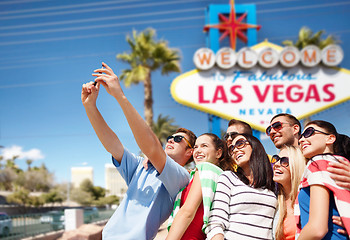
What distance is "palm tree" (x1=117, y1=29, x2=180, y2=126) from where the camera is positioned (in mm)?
20406

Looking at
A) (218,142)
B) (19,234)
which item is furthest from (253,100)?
(218,142)

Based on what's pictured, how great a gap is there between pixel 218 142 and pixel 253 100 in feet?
41.4

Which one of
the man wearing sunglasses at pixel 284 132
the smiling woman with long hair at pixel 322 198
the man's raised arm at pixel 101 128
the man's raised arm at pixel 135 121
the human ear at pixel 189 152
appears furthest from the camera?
the man wearing sunglasses at pixel 284 132

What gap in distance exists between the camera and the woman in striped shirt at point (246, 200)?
2234 millimetres

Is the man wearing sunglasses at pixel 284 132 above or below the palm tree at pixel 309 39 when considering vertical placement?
below

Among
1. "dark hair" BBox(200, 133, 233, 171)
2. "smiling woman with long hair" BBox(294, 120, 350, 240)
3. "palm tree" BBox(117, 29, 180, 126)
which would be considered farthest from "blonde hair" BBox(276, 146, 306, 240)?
"palm tree" BBox(117, 29, 180, 126)

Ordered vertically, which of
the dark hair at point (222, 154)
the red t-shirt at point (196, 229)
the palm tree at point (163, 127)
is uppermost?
the palm tree at point (163, 127)

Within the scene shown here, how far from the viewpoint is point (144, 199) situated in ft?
8.07

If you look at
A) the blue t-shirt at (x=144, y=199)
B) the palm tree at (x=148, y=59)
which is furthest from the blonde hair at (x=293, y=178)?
the palm tree at (x=148, y=59)

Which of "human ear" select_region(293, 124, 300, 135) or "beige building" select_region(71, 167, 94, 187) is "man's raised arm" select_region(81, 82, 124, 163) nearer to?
"human ear" select_region(293, 124, 300, 135)

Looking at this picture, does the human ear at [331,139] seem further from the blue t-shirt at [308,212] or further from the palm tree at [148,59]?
the palm tree at [148,59]

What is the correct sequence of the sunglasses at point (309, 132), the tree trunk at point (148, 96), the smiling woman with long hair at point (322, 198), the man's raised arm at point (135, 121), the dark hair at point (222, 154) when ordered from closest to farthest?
the smiling woman with long hair at point (322, 198)
the man's raised arm at point (135, 121)
the sunglasses at point (309, 132)
the dark hair at point (222, 154)
the tree trunk at point (148, 96)

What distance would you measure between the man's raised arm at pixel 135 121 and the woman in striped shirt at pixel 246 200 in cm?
48

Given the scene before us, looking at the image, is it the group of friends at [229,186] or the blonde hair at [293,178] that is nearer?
the group of friends at [229,186]
